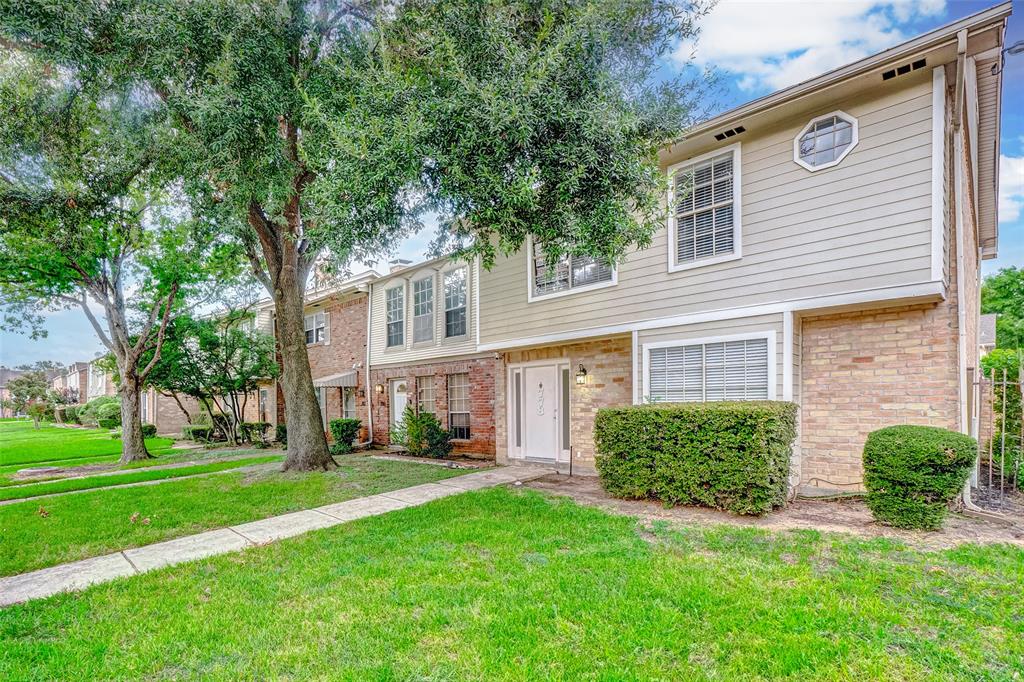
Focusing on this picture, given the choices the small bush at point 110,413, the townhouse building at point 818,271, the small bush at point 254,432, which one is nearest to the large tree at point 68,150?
the townhouse building at point 818,271

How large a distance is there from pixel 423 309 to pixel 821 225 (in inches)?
403

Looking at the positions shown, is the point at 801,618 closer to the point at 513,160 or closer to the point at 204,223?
the point at 513,160

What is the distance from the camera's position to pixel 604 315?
8742 mm

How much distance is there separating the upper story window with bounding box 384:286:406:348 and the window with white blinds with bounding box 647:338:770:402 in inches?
347

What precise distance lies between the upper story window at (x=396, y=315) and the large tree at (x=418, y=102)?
7.74 m

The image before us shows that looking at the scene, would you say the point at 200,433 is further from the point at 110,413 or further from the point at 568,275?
the point at 568,275

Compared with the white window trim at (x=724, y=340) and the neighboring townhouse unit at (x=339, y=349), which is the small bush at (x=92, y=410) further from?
the white window trim at (x=724, y=340)

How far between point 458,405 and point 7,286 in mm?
12052

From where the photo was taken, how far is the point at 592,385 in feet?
31.0

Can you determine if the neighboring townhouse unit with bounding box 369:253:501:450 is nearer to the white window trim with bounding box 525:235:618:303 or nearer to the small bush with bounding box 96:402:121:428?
the white window trim with bounding box 525:235:618:303

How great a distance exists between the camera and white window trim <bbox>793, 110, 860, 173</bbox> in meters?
6.28

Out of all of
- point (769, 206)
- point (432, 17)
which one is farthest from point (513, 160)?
point (769, 206)

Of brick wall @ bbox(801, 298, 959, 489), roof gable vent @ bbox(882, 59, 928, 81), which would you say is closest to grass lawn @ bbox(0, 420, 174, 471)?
brick wall @ bbox(801, 298, 959, 489)

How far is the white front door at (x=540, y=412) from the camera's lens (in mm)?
10289
